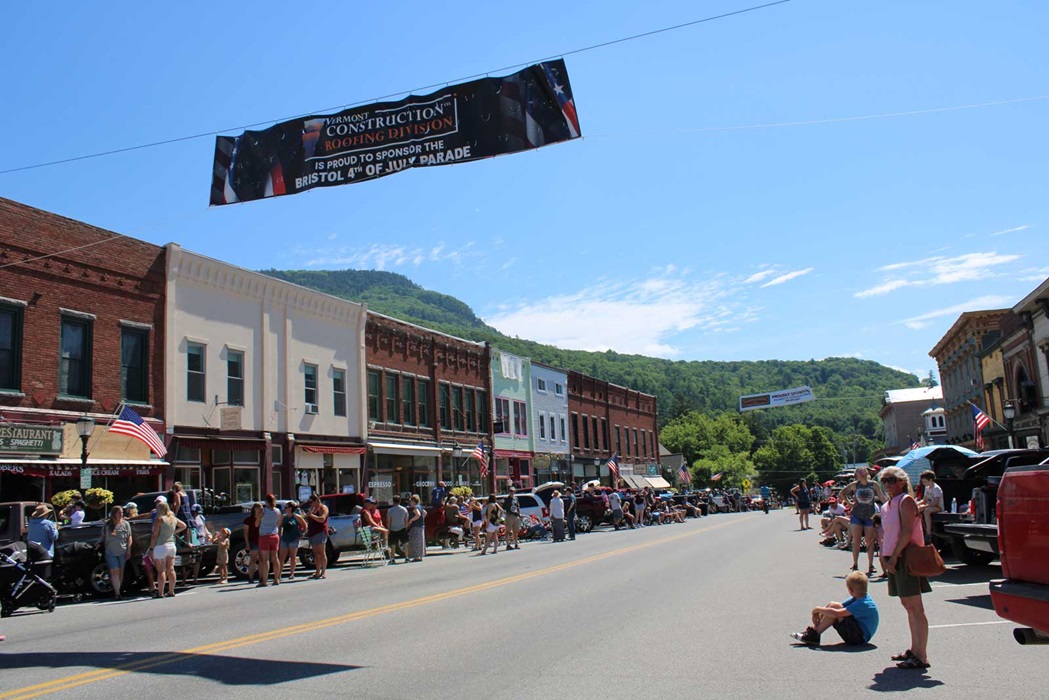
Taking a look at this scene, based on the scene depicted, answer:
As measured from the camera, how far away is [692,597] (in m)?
13.1

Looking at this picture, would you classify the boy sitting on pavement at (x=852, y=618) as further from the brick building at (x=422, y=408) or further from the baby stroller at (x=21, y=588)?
the brick building at (x=422, y=408)

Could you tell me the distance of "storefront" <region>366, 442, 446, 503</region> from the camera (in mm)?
35844

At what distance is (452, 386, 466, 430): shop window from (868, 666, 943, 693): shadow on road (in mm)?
36163

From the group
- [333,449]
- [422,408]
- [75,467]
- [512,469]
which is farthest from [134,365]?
[512,469]

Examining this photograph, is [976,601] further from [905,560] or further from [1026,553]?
[1026,553]

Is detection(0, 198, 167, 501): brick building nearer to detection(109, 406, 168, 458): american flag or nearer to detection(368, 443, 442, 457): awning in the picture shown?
detection(109, 406, 168, 458): american flag

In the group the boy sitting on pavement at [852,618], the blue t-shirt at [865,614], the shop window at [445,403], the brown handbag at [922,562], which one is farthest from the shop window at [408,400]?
the brown handbag at [922,562]

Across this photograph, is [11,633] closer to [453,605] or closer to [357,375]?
[453,605]

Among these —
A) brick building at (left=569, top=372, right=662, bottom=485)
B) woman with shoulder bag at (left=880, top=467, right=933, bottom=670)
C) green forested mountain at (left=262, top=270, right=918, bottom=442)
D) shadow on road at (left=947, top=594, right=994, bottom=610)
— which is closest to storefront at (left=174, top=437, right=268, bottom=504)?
shadow on road at (left=947, top=594, right=994, bottom=610)

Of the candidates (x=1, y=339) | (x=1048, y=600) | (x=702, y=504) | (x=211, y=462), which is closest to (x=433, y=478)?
(x=211, y=462)

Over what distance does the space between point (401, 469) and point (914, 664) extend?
103 feet

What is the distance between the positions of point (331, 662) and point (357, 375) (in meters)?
27.3

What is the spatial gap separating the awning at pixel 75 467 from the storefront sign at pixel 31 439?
301 mm

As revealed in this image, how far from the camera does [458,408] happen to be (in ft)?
143
